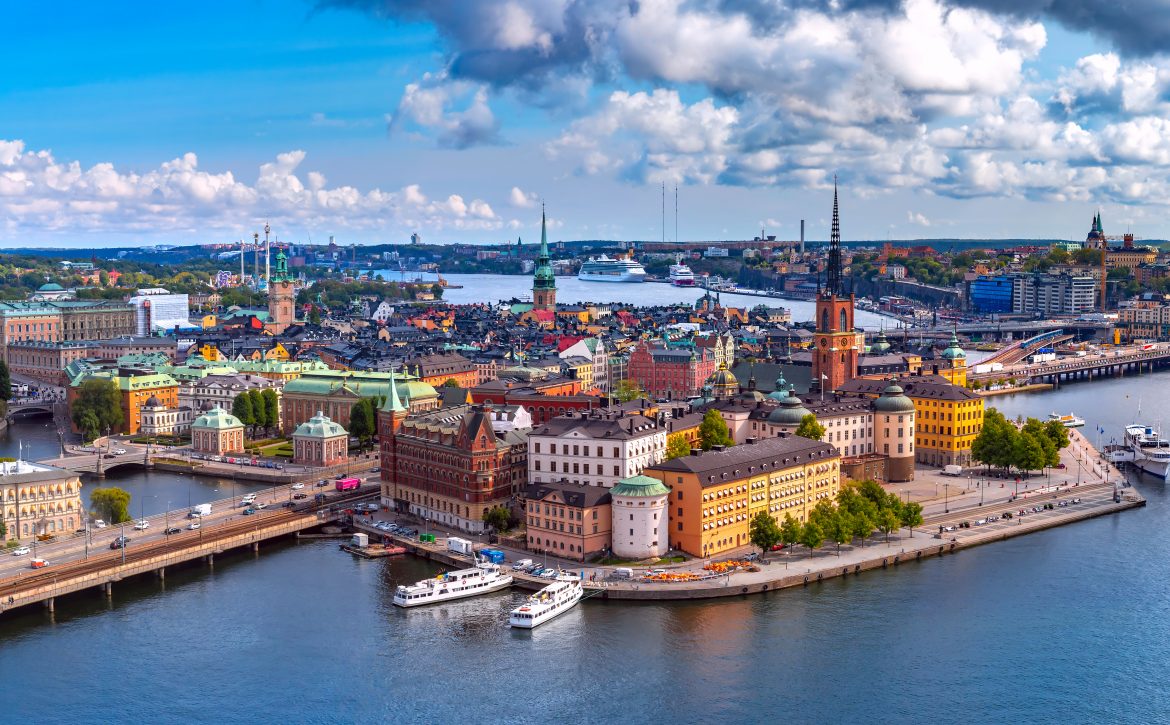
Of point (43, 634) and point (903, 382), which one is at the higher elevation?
point (903, 382)

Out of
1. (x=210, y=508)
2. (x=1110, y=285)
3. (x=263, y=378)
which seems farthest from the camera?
(x=1110, y=285)

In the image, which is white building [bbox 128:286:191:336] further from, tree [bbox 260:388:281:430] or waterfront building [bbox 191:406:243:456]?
waterfront building [bbox 191:406:243:456]

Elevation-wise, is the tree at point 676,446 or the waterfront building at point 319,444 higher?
the tree at point 676,446

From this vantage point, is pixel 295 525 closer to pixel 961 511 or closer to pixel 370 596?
pixel 370 596

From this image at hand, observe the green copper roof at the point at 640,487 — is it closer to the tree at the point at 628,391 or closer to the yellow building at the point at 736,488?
the yellow building at the point at 736,488

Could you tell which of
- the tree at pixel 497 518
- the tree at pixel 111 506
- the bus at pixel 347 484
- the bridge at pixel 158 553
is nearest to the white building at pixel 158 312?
the bus at pixel 347 484

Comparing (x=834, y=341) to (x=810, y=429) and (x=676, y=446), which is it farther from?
(x=676, y=446)

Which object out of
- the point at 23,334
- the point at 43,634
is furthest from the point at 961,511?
the point at 23,334
